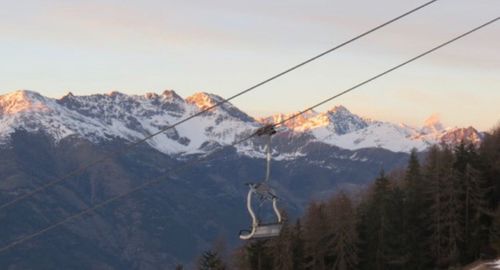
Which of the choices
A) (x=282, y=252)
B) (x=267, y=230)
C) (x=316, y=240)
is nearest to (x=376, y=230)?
(x=316, y=240)

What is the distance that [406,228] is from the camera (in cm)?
9294

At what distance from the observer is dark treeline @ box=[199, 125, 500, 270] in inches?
3538

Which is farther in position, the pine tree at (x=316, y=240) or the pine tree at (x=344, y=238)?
Result: the pine tree at (x=316, y=240)

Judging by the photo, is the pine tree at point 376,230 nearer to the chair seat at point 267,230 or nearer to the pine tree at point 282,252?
the pine tree at point 282,252

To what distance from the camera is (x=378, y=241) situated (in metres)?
93.7

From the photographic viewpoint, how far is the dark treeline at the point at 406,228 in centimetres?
8988

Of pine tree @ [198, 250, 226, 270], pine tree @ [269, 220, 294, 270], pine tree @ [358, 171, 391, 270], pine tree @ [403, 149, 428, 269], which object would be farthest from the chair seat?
pine tree @ [198, 250, 226, 270]

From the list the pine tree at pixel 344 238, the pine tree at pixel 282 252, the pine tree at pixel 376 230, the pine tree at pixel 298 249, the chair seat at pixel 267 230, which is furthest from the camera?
the pine tree at pixel 298 249

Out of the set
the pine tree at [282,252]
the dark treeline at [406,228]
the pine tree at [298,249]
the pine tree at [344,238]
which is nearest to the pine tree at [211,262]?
the dark treeline at [406,228]

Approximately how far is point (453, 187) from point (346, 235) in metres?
11.1

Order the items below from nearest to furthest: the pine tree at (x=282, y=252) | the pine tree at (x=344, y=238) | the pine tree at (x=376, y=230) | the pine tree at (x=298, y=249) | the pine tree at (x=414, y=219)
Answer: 1. the pine tree at (x=414, y=219)
2. the pine tree at (x=344, y=238)
3. the pine tree at (x=376, y=230)
4. the pine tree at (x=282, y=252)
5. the pine tree at (x=298, y=249)

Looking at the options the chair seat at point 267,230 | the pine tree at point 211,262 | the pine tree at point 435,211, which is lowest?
the chair seat at point 267,230

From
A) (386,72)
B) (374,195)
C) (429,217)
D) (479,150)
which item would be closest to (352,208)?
(374,195)

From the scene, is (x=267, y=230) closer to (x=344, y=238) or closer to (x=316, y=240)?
(x=344, y=238)
